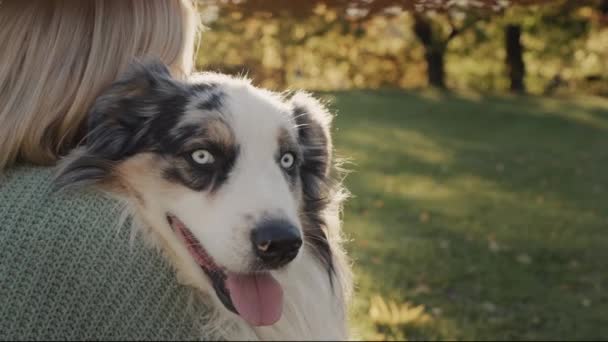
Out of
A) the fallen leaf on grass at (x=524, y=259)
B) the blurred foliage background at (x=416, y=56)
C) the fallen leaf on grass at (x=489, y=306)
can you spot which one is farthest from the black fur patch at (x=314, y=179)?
the blurred foliage background at (x=416, y=56)

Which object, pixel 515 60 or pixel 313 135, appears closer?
pixel 313 135

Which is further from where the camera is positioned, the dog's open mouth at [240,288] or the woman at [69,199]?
the dog's open mouth at [240,288]

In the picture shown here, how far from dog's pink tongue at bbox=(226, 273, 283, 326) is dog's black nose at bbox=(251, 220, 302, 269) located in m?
0.14

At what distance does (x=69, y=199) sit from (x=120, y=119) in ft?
1.15

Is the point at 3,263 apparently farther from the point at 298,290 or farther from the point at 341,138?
the point at 341,138

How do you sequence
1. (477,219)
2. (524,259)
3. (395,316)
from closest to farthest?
(395,316), (524,259), (477,219)

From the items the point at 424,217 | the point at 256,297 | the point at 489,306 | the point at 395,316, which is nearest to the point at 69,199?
the point at 256,297

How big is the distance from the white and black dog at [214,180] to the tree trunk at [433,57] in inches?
573

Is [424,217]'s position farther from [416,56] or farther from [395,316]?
[416,56]

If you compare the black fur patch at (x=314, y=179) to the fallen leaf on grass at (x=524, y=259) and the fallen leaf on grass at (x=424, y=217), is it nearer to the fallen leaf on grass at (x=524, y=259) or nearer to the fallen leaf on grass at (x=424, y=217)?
the fallen leaf on grass at (x=524, y=259)

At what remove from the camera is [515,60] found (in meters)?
16.1

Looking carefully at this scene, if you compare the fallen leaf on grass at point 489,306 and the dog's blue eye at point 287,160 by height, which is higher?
the dog's blue eye at point 287,160

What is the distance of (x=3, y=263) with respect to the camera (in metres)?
2.22

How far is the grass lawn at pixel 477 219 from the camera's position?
16.3 feet
